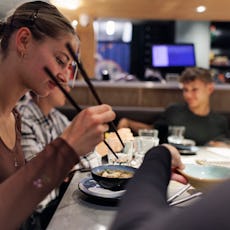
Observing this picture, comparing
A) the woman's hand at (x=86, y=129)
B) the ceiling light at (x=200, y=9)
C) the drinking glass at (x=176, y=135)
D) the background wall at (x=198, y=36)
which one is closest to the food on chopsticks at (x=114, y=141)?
the woman's hand at (x=86, y=129)

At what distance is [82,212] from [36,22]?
1.91 ft

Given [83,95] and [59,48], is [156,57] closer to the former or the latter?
[83,95]

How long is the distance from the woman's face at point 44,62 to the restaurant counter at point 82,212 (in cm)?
37

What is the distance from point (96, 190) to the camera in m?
1.28

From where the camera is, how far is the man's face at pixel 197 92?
2.90 metres

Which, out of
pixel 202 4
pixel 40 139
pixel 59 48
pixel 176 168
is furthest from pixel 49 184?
pixel 202 4

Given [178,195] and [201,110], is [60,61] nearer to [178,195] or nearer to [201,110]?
[178,195]

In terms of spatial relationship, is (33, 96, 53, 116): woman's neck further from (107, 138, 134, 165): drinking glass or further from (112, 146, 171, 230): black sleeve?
(112, 146, 171, 230): black sleeve

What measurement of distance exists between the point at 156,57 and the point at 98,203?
3.94 metres

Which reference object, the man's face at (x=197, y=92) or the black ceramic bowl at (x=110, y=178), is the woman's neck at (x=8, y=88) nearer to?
the black ceramic bowl at (x=110, y=178)

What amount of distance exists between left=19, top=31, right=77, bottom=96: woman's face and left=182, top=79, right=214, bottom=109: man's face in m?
1.94

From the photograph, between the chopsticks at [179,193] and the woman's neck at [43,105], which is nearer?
the chopsticks at [179,193]

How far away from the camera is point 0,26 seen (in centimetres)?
117

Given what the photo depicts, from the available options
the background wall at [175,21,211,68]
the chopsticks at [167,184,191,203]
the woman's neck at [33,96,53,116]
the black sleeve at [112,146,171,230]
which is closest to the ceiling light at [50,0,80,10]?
the woman's neck at [33,96,53,116]
